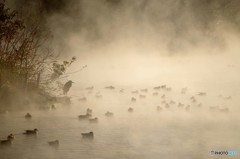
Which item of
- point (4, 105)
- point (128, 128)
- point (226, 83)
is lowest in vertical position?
point (128, 128)

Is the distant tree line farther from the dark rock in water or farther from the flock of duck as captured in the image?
the dark rock in water

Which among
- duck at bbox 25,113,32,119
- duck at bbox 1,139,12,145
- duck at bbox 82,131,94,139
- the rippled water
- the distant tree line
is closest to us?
the rippled water

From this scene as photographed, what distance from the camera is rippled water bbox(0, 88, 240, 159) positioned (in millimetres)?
6008

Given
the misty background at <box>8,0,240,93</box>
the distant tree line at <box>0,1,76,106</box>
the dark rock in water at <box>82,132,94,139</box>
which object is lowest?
the dark rock in water at <box>82,132,94,139</box>

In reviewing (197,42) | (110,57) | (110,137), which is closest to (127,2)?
(110,57)

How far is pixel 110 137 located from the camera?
6.98 metres

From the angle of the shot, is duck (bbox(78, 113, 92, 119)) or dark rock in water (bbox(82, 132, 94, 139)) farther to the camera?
duck (bbox(78, 113, 92, 119))

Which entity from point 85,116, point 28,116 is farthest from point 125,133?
point 28,116

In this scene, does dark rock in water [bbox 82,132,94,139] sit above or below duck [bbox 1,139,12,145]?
above

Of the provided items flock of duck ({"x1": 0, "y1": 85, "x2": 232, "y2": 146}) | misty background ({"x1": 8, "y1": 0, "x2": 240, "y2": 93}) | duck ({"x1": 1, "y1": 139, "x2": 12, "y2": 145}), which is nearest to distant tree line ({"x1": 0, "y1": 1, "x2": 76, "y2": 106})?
flock of duck ({"x1": 0, "y1": 85, "x2": 232, "y2": 146})

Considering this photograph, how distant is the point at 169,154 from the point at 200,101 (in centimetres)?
509

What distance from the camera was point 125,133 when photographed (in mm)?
7285

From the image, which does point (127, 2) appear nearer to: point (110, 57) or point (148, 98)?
point (110, 57)

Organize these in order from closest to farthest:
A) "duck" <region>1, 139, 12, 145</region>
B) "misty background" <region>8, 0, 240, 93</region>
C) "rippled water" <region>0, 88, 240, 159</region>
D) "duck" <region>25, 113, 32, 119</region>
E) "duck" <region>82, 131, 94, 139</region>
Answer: "rippled water" <region>0, 88, 240, 159</region> → "duck" <region>1, 139, 12, 145</region> → "duck" <region>82, 131, 94, 139</region> → "duck" <region>25, 113, 32, 119</region> → "misty background" <region>8, 0, 240, 93</region>
